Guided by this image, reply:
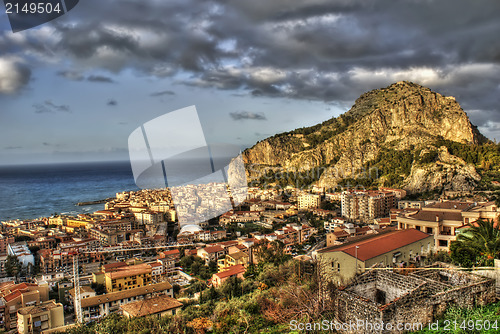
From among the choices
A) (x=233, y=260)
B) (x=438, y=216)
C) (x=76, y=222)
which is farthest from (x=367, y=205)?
(x=76, y=222)

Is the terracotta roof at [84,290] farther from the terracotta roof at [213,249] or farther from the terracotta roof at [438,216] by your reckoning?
the terracotta roof at [438,216]

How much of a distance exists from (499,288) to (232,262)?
34.4ft

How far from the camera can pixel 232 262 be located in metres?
13.5

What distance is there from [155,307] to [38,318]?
356cm

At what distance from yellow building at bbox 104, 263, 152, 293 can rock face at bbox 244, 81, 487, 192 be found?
21031mm

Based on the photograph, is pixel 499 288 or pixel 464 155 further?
pixel 464 155

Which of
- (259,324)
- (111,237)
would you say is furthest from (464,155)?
(259,324)

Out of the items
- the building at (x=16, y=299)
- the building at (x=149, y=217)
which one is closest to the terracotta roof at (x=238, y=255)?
the building at (x=16, y=299)

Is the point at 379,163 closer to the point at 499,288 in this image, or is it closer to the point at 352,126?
the point at 352,126

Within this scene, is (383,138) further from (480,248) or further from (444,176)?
(480,248)

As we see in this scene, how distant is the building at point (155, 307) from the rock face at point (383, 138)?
2217 centimetres

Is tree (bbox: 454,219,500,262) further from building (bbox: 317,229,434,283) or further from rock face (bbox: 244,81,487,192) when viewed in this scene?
rock face (bbox: 244,81,487,192)

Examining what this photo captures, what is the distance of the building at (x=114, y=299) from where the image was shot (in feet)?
35.4

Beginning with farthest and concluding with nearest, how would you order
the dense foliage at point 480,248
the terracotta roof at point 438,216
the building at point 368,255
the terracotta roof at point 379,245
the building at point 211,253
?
the building at point 211,253 < the terracotta roof at point 438,216 < the terracotta roof at point 379,245 < the building at point 368,255 < the dense foliage at point 480,248
